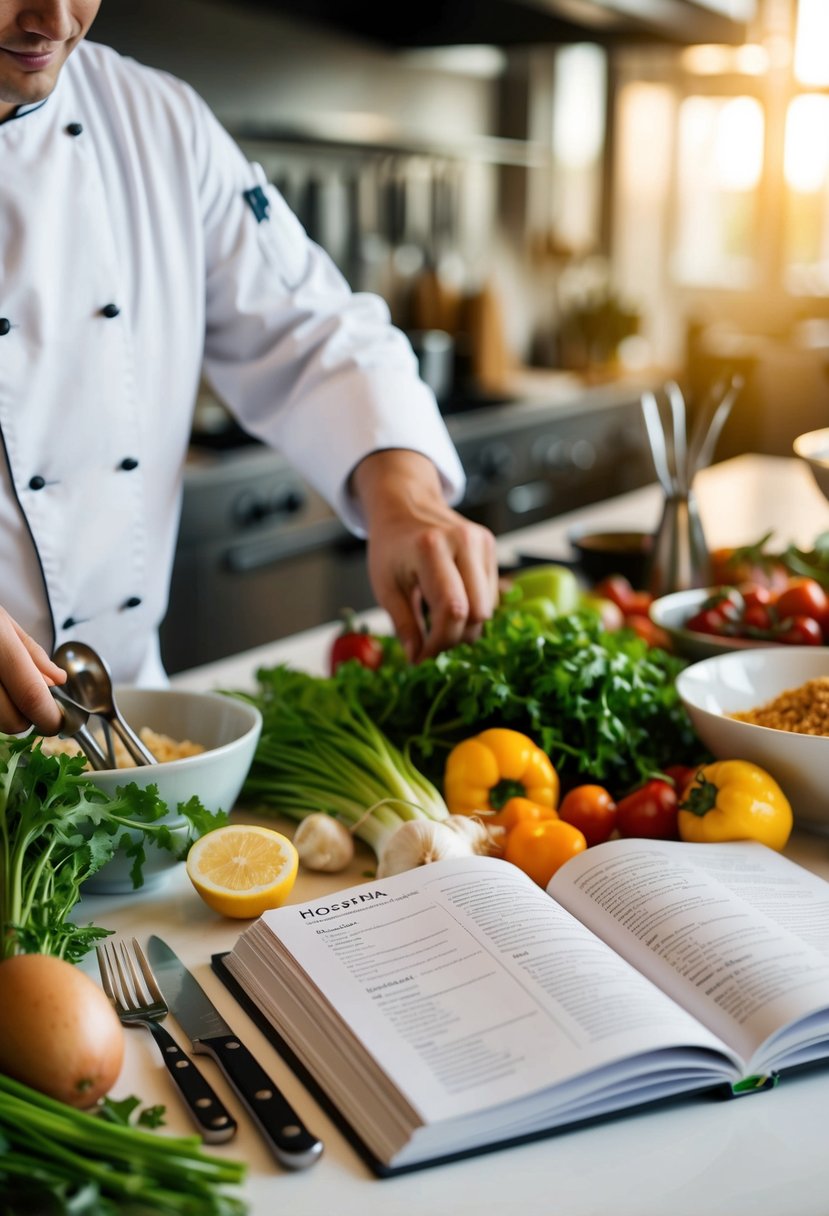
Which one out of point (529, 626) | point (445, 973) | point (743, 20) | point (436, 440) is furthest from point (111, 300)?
point (743, 20)

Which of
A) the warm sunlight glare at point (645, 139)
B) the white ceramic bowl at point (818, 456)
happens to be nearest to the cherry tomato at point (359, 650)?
the white ceramic bowl at point (818, 456)

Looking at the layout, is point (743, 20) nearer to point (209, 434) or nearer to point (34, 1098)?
point (209, 434)

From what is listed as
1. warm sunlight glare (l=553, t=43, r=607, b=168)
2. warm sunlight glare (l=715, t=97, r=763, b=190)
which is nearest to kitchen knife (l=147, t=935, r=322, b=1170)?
warm sunlight glare (l=553, t=43, r=607, b=168)

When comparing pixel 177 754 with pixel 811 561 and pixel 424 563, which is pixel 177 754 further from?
pixel 811 561

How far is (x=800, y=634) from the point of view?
1.39m

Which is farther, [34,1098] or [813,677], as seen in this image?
[813,677]

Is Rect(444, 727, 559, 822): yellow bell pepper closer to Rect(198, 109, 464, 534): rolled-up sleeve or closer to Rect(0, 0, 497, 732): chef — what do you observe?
Rect(0, 0, 497, 732): chef

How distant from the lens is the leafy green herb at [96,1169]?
2.03 feet

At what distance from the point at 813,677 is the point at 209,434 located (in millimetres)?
2016

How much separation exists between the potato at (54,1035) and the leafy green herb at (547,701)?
0.52 metres

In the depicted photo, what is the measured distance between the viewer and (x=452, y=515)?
1.36 m

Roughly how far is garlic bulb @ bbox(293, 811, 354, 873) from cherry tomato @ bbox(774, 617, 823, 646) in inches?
23.2

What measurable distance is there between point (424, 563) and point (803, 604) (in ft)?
1.48

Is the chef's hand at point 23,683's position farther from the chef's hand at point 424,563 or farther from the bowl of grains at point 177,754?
the chef's hand at point 424,563
